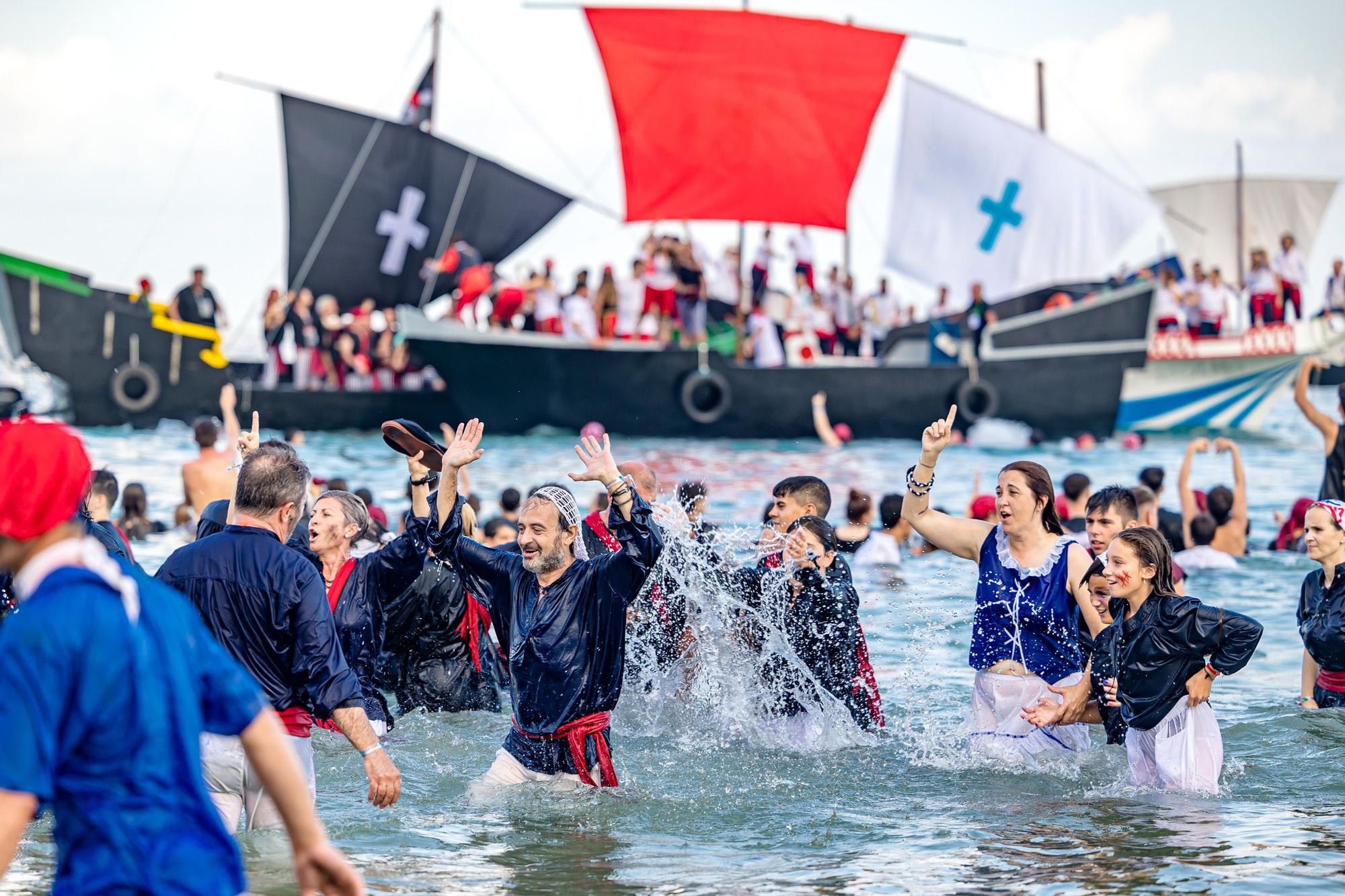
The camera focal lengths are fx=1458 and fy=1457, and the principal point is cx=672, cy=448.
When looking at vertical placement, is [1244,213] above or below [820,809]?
above

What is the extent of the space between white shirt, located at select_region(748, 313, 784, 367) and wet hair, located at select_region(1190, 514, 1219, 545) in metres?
19.5

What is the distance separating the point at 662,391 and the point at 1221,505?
19501mm

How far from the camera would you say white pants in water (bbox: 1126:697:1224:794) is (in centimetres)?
617

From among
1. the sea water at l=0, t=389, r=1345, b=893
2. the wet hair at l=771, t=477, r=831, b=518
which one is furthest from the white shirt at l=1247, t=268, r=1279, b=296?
the wet hair at l=771, t=477, r=831, b=518

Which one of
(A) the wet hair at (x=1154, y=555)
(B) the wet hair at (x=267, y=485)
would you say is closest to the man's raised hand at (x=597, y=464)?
(B) the wet hair at (x=267, y=485)

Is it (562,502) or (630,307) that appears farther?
(630,307)

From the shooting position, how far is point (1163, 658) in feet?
19.7

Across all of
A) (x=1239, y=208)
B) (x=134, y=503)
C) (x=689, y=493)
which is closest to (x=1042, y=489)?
(x=689, y=493)

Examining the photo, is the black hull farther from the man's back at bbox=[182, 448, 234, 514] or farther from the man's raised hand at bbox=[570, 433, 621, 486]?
the man's raised hand at bbox=[570, 433, 621, 486]

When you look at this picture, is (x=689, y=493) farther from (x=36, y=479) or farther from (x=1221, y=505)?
(x=1221, y=505)

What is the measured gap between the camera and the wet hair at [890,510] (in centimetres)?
1152

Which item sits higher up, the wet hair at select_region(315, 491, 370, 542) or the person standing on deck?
the person standing on deck

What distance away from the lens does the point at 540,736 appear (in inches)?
227

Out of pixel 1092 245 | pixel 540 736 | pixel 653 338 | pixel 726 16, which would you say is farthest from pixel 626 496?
pixel 1092 245
